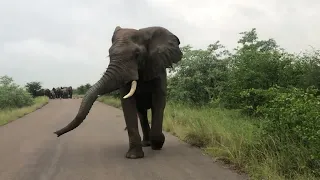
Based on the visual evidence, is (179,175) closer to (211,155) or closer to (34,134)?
(211,155)

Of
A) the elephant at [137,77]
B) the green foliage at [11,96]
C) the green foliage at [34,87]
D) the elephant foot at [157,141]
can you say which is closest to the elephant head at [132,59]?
the elephant at [137,77]

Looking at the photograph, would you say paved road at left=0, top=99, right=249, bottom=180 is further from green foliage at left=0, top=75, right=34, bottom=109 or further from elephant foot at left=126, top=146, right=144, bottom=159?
green foliage at left=0, top=75, right=34, bottom=109

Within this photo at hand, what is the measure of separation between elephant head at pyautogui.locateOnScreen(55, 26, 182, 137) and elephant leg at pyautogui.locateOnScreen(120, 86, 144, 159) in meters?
0.42

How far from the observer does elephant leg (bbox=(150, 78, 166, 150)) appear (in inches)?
370

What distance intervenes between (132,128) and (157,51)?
5.89 feet

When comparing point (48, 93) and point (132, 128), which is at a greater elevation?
point (132, 128)

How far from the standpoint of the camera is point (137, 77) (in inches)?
337

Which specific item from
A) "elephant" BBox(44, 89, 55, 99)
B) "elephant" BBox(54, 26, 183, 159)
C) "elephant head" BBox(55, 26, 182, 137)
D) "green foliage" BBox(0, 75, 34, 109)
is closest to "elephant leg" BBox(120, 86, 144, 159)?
"elephant" BBox(54, 26, 183, 159)

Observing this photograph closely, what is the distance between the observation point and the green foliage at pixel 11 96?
35.7 meters

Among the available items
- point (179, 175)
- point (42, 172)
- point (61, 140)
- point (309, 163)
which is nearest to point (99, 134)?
point (61, 140)

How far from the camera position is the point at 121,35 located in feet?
28.9

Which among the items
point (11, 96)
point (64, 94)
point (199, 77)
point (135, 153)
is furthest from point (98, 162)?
point (64, 94)

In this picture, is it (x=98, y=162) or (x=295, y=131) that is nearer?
(x=295, y=131)

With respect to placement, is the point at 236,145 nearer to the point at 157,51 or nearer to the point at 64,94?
the point at 157,51
